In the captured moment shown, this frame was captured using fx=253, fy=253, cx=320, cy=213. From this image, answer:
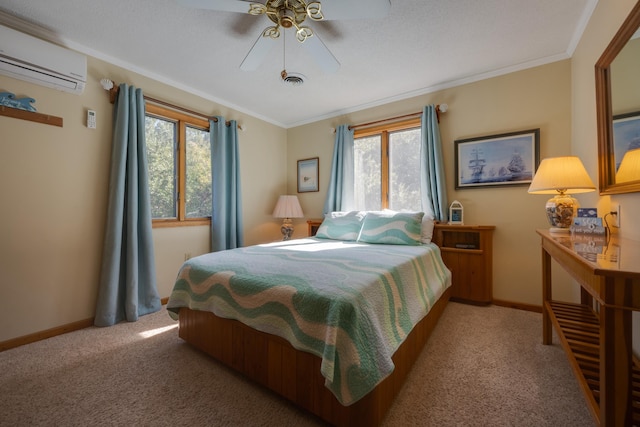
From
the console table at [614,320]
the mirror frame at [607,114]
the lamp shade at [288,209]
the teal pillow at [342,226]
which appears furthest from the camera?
the lamp shade at [288,209]

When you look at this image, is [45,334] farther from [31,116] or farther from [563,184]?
[563,184]

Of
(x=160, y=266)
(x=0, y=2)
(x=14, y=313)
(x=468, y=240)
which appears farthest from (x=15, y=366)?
(x=468, y=240)

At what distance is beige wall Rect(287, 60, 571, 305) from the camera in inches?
96.0

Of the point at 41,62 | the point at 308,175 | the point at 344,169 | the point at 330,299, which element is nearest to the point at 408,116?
the point at 344,169

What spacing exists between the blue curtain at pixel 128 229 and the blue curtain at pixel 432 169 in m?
2.98

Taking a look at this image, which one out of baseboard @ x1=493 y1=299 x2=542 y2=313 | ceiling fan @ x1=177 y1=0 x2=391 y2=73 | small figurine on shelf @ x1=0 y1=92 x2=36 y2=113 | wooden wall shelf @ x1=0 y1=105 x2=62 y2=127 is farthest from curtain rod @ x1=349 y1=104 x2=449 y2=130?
small figurine on shelf @ x1=0 y1=92 x2=36 y2=113

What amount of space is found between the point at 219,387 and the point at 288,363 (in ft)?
1.66

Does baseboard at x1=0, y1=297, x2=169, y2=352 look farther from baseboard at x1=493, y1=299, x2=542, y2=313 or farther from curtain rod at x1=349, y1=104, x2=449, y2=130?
baseboard at x1=493, y1=299, x2=542, y2=313

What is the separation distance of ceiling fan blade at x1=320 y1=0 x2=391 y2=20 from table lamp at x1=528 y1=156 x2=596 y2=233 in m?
1.55

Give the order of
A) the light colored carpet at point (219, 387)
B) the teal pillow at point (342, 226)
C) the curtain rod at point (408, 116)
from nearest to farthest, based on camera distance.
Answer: the light colored carpet at point (219, 387)
the curtain rod at point (408, 116)
the teal pillow at point (342, 226)

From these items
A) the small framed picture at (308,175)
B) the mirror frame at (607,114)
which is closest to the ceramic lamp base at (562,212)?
the mirror frame at (607,114)

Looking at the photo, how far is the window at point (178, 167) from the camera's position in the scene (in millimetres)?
2791

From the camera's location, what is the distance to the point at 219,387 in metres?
1.46

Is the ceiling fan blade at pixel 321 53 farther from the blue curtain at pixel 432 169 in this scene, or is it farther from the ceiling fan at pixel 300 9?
the blue curtain at pixel 432 169
